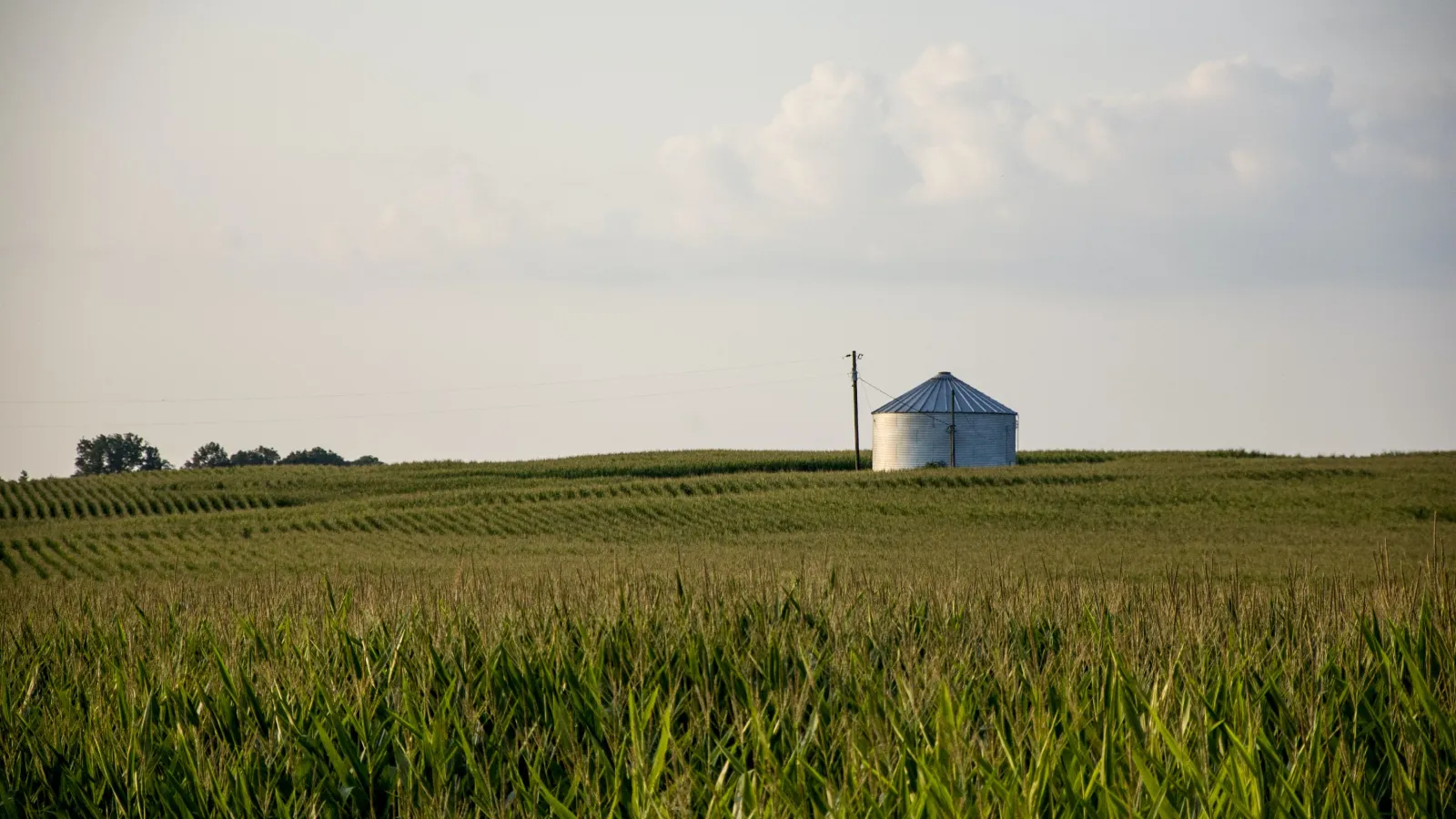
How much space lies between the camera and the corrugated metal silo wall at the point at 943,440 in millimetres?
66688

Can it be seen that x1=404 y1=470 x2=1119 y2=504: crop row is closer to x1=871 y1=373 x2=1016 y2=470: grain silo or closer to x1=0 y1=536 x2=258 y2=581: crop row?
x1=871 y1=373 x2=1016 y2=470: grain silo

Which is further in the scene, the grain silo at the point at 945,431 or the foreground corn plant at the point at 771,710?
the grain silo at the point at 945,431

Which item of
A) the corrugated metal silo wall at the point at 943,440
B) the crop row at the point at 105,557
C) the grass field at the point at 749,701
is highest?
the corrugated metal silo wall at the point at 943,440

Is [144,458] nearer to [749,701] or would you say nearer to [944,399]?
[944,399]

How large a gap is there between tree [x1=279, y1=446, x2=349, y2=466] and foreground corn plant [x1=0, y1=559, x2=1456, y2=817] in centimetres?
9636

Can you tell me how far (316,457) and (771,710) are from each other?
10420 cm

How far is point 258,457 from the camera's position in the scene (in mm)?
104875

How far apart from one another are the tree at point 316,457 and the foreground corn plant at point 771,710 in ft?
316

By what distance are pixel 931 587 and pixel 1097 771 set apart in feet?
23.0

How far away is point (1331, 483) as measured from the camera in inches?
1967

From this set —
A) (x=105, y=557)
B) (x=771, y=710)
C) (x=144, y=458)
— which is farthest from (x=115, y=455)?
(x=771, y=710)

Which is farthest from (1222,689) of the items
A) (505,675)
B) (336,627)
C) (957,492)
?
(957,492)

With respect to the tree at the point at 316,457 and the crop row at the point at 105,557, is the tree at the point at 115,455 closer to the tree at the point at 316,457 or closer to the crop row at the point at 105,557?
the tree at the point at 316,457

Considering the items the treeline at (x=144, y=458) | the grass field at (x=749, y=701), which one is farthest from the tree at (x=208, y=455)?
the grass field at (x=749, y=701)
